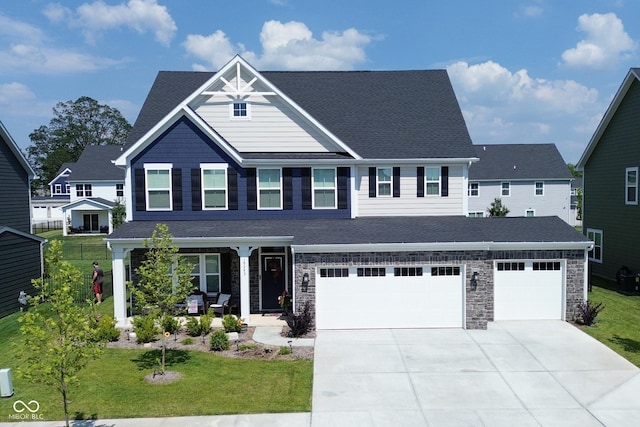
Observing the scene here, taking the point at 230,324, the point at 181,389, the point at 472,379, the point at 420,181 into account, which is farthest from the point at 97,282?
the point at 472,379

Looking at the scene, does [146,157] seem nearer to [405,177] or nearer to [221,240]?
[221,240]

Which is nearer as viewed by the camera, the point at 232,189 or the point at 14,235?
the point at 232,189

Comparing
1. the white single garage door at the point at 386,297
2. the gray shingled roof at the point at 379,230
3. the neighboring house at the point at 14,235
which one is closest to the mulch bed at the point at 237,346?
the white single garage door at the point at 386,297

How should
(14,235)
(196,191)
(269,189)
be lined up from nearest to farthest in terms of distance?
(196,191)
(269,189)
(14,235)

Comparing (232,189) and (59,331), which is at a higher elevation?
(232,189)

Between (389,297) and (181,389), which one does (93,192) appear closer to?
(389,297)

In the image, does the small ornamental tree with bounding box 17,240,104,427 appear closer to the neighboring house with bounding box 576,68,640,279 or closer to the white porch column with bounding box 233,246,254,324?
the white porch column with bounding box 233,246,254,324

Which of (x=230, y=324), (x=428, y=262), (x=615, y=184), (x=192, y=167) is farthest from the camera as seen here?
(x=615, y=184)
